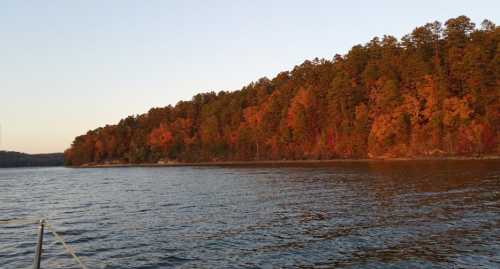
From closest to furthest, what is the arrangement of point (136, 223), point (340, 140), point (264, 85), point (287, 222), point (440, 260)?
point (440, 260)
point (287, 222)
point (136, 223)
point (340, 140)
point (264, 85)

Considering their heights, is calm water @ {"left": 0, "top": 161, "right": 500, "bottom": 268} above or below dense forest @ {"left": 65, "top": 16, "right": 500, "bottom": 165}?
below

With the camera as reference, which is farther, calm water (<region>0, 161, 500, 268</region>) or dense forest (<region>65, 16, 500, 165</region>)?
dense forest (<region>65, 16, 500, 165</region>)

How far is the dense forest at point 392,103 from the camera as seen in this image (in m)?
106

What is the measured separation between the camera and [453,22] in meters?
121

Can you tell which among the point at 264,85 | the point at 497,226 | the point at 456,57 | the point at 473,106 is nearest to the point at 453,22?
the point at 456,57

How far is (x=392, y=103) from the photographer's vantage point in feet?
406

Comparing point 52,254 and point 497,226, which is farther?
point 497,226

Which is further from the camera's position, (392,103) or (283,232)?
(392,103)

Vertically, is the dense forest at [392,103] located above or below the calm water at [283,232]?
above

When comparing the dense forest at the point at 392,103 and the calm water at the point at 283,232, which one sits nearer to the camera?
the calm water at the point at 283,232

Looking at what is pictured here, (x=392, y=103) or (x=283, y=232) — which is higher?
(x=392, y=103)

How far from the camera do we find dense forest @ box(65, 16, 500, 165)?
106250 millimetres

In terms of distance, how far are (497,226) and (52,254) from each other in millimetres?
24308

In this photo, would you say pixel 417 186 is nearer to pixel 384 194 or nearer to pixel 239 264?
pixel 384 194
